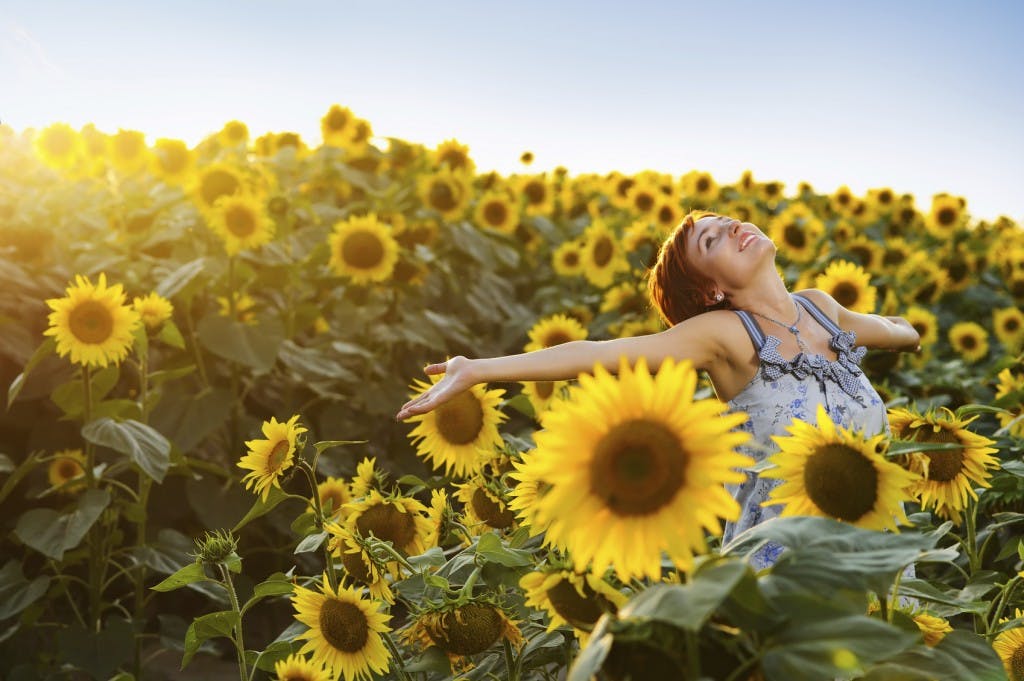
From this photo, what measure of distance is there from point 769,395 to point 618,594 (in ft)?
4.29

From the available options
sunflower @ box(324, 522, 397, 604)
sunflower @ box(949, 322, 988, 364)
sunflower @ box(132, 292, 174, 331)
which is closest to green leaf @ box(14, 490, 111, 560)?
sunflower @ box(132, 292, 174, 331)

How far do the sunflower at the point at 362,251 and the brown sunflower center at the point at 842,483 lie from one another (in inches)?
130

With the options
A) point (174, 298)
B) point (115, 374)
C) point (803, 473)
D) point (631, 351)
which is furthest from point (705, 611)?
point (174, 298)

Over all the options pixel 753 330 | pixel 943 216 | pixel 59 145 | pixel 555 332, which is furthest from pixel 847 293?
pixel 943 216

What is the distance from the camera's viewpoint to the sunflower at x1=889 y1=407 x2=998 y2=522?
1749 millimetres

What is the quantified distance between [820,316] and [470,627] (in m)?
1.49

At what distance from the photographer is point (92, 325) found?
275 centimetres

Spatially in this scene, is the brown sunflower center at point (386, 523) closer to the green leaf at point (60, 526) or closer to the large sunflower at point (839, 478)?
A: the large sunflower at point (839, 478)

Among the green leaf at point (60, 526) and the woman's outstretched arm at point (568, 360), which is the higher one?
the woman's outstretched arm at point (568, 360)

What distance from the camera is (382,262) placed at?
14.4ft

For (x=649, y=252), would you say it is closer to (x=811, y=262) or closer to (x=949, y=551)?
(x=811, y=262)

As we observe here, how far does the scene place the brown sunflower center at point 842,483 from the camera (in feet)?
4.12

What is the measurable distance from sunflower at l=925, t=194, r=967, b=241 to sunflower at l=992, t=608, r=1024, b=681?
6972 mm

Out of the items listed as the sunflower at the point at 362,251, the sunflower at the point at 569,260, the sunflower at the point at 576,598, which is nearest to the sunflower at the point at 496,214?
the sunflower at the point at 569,260
